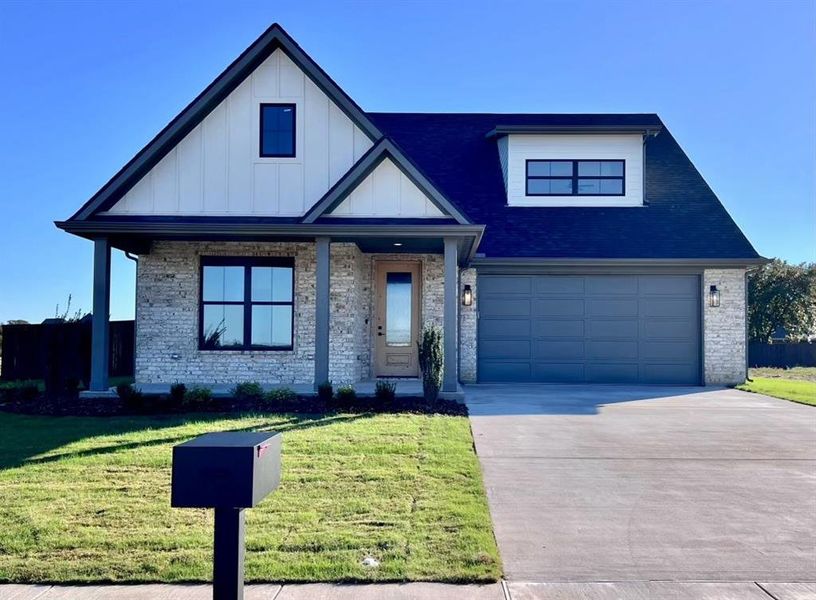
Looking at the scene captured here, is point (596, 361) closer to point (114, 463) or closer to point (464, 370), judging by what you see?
point (464, 370)

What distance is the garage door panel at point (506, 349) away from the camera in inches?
615

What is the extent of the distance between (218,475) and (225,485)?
54 millimetres

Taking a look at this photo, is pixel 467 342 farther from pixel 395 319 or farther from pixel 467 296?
pixel 395 319

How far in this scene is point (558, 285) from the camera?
15.6 meters

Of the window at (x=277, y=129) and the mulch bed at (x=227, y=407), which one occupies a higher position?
the window at (x=277, y=129)

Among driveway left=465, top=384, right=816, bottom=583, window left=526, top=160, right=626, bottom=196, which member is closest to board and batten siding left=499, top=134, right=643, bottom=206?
window left=526, top=160, right=626, bottom=196

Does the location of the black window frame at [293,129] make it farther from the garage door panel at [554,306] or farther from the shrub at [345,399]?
the garage door panel at [554,306]

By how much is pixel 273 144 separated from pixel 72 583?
10.2 m

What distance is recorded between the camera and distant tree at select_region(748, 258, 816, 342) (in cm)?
2652

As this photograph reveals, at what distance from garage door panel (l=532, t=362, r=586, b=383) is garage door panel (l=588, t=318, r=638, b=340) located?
2.75ft

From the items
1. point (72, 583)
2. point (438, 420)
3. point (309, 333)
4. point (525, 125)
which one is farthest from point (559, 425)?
point (525, 125)

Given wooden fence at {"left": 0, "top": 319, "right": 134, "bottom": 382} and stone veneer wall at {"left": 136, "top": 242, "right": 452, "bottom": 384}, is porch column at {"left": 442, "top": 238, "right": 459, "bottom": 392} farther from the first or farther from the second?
wooden fence at {"left": 0, "top": 319, "right": 134, "bottom": 382}

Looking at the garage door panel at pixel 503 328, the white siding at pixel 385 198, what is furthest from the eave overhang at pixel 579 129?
the white siding at pixel 385 198

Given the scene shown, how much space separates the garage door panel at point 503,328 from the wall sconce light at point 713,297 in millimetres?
4304
